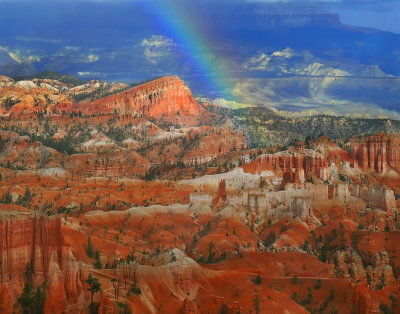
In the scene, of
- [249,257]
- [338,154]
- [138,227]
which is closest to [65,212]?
[138,227]

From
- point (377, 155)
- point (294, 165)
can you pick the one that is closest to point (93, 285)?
point (294, 165)

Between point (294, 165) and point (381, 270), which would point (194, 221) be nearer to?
point (381, 270)

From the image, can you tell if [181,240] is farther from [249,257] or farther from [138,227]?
[249,257]

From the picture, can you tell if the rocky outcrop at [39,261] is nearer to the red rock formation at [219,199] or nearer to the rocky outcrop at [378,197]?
the red rock formation at [219,199]

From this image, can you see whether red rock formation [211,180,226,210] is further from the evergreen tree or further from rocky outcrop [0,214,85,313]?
the evergreen tree

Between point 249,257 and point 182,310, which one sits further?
point 249,257

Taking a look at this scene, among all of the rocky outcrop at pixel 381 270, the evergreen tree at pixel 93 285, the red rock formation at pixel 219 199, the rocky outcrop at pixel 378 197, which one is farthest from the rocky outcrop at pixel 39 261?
the rocky outcrop at pixel 378 197
